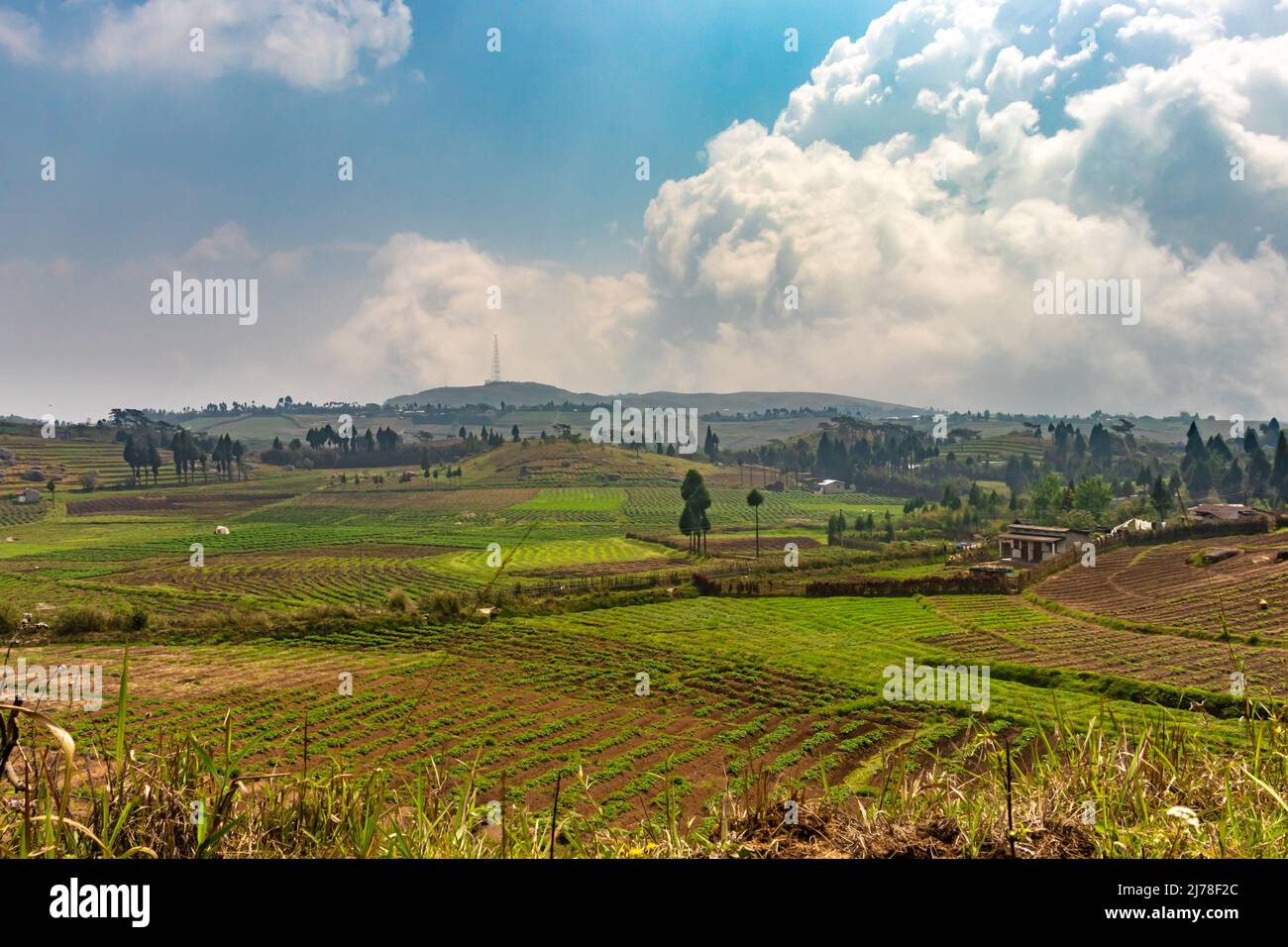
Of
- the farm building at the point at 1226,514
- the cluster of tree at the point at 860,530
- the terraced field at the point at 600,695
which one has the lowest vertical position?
the terraced field at the point at 600,695

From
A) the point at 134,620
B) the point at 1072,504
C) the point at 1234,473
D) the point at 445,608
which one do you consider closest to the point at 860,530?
the point at 1072,504

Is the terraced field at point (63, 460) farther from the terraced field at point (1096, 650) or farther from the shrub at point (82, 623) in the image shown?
the terraced field at point (1096, 650)

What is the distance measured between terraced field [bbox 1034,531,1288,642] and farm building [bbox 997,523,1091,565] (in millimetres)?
4608

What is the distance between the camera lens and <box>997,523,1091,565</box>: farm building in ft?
235

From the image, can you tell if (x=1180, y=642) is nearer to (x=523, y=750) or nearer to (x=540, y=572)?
(x=523, y=750)

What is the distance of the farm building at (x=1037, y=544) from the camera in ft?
235

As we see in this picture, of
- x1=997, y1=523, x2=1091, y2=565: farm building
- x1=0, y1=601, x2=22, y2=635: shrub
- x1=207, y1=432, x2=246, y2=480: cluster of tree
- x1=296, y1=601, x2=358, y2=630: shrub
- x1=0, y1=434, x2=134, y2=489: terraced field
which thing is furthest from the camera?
x1=207, y1=432, x2=246, y2=480: cluster of tree

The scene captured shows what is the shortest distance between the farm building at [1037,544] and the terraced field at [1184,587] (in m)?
4.61

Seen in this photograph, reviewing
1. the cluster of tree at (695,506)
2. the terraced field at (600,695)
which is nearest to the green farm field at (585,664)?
the terraced field at (600,695)

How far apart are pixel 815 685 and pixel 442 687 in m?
17.5

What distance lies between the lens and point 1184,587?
5166 cm

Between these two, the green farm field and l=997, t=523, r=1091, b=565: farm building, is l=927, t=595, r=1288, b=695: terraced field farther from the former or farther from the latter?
l=997, t=523, r=1091, b=565: farm building

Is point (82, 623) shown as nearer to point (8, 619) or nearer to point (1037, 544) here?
point (8, 619)

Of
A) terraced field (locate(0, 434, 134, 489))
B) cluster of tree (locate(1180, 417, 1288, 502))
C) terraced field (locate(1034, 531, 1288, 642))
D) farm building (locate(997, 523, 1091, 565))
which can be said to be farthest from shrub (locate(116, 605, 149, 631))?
cluster of tree (locate(1180, 417, 1288, 502))
